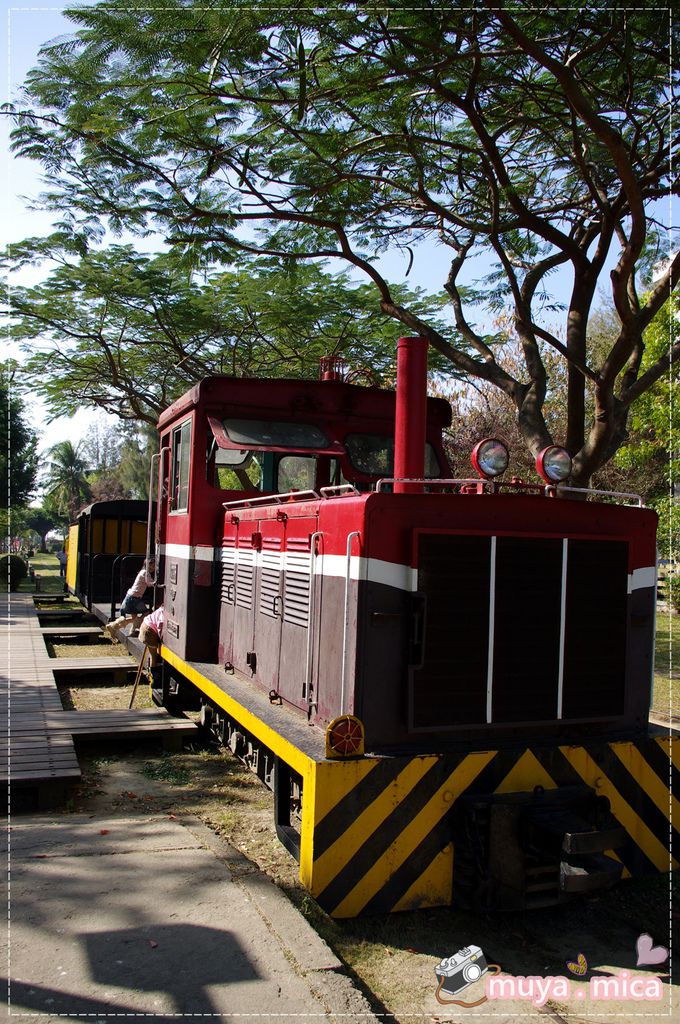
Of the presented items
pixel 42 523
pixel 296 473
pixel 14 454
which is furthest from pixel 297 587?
pixel 42 523

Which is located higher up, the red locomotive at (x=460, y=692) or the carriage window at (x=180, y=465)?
the carriage window at (x=180, y=465)

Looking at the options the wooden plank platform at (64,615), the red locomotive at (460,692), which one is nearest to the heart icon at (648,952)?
the red locomotive at (460,692)

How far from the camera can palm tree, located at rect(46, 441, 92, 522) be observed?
61219 mm

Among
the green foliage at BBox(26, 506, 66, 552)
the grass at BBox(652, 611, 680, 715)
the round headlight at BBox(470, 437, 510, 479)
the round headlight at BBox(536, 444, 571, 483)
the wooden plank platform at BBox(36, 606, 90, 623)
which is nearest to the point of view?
the round headlight at BBox(470, 437, 510, 479)

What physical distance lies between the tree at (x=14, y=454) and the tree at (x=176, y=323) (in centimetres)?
335

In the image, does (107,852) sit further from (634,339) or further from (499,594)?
(634,339)

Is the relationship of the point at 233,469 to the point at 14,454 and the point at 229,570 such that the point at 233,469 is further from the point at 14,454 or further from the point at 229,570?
the point at 14,454

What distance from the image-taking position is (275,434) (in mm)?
5988

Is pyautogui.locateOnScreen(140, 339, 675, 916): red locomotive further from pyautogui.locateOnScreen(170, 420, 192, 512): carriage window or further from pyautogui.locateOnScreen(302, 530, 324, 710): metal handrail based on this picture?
pyautogui.locateOnScreen(170, 420, 192, 512): carriage window

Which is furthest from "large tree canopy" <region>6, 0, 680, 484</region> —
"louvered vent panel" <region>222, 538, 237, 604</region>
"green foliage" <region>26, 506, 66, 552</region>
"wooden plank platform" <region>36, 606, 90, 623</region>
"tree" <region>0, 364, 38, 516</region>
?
"green foliage" <region>26, 506, 66, 552</region>

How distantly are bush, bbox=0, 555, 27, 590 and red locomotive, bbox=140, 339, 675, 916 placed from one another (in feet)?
78.2

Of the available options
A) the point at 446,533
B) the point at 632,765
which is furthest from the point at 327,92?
the point at 632,765

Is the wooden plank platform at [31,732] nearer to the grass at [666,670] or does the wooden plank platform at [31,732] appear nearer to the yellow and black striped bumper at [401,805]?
the yellow and black striped bumper at [401,805]

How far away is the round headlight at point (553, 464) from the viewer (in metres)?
4.32
